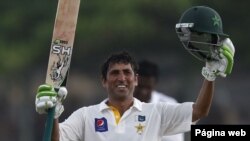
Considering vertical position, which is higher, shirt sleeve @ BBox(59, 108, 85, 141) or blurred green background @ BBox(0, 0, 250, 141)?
blurred green background @ BBox(0, 0, 250, 141)

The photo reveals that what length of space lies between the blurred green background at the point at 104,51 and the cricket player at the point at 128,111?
8480mm

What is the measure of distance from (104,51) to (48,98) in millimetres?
9623

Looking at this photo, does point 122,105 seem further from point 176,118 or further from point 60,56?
point 60,56

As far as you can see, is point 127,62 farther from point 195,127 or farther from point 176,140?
point 176,140

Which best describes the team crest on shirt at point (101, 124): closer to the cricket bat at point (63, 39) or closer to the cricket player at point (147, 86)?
the cricket bat at point (63, 39)

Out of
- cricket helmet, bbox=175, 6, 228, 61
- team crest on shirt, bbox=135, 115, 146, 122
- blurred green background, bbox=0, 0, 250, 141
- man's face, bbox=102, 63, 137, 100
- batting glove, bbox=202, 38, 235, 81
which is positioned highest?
blurred green background, bbox=0, 0, 250, 141

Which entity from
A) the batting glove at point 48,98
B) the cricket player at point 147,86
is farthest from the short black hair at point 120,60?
the cricket player at point 147,86

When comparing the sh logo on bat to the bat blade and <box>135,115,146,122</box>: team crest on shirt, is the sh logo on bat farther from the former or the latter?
<box>135,115,146,122</box>: team crest on shirt

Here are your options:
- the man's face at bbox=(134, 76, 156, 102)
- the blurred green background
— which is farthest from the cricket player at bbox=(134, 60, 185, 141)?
the blurred green background

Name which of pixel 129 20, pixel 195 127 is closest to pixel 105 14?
pixel 129 20

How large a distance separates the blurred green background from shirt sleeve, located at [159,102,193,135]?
8.51 m

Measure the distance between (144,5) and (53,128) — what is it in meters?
9.19

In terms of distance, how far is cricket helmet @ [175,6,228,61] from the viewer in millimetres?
8180

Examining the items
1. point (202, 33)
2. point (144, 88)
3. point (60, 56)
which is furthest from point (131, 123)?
point (144, 88)
